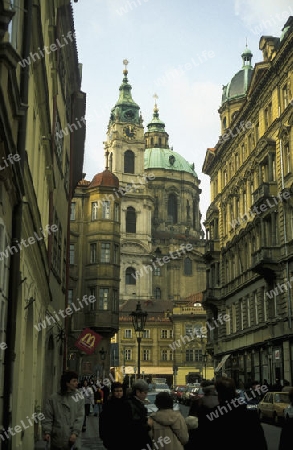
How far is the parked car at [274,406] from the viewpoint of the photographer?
25.7 meters

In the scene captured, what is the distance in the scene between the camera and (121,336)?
334ft

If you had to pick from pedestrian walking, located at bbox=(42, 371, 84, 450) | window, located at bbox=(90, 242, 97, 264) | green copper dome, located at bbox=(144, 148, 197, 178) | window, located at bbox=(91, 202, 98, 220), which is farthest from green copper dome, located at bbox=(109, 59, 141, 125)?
pedestrian walking, located at bbox=(42, 371, 84, 450)

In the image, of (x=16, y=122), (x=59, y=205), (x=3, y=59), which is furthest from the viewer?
(x=59, y=205)

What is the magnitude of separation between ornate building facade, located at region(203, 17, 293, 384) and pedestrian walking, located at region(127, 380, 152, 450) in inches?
1141

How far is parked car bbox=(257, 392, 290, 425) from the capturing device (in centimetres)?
2569

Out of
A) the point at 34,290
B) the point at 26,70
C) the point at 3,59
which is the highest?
the point at 26,70

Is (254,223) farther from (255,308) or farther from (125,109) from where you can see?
(125,109)

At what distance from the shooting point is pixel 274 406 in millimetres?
26406

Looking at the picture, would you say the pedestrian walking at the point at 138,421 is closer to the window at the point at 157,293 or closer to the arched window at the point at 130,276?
the arched window at the point at 130,276

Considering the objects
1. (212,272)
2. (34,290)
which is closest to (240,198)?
(212,272)

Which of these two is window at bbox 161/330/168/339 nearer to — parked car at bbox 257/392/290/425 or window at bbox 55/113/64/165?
parked car at bbox 257/392/290/425

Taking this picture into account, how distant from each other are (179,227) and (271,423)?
10557 cm

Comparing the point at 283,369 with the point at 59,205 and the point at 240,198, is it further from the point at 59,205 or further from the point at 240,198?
the point at 59,205

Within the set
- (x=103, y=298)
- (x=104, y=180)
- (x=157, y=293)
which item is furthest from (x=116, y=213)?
(x=157, y=293)
